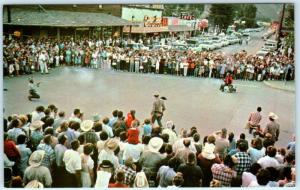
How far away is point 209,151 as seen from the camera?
7254 mm

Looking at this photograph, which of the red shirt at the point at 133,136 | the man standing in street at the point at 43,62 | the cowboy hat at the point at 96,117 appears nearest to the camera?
the red shirt at the point at 133,136

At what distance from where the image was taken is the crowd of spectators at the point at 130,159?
6867mm

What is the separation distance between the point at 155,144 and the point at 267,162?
1851 mm

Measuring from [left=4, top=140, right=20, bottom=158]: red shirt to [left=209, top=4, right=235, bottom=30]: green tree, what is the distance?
457 centimetres

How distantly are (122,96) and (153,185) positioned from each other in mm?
2356

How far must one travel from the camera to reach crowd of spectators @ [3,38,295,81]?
9609mm

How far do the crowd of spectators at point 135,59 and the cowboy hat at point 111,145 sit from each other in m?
2.69

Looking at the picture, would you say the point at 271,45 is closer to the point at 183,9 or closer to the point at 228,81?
the point at 228,81

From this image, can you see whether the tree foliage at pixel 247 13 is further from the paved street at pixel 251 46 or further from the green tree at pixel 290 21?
the green tree at pixel 290 21

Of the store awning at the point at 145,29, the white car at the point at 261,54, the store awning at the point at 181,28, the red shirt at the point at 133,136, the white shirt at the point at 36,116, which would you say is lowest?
the red shirt at the point at 133,136

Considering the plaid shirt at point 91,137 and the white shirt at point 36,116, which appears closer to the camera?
the plaid shirt at point 91,137

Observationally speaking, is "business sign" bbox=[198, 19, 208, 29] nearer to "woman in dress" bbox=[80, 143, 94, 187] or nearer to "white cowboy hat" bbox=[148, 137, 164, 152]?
"white cowboy hat" bbox=[148, 137, 164, 152]

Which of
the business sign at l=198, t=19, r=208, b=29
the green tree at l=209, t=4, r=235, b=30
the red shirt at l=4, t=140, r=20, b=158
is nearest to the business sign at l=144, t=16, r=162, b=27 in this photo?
the business sign at l=198, t=19, r=208, b=29

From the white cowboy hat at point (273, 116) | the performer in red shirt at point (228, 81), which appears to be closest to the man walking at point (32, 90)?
the performer in red shirt at point (228, 81)
